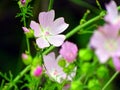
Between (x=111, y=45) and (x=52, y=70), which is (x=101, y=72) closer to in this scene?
(x=111, y=45)

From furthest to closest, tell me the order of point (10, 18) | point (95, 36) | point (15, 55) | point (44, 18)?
point (10, 18) < point (15, 55) < point (44, 18) < point (95, 36)

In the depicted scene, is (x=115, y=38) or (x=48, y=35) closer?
(x=115, y=38)

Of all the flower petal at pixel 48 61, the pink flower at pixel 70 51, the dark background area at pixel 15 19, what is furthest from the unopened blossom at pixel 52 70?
the dark background area at pixel 15 19

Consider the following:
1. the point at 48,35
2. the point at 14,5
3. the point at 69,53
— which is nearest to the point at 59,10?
the point at 14,5

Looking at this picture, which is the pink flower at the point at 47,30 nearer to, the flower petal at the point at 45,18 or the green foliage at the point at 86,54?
the flower petal at the point at 45,18

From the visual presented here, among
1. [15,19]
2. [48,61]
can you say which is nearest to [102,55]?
[48,61]

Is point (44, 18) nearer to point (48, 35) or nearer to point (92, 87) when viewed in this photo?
point (48, 35)

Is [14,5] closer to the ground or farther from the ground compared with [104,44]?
farther from the ground
